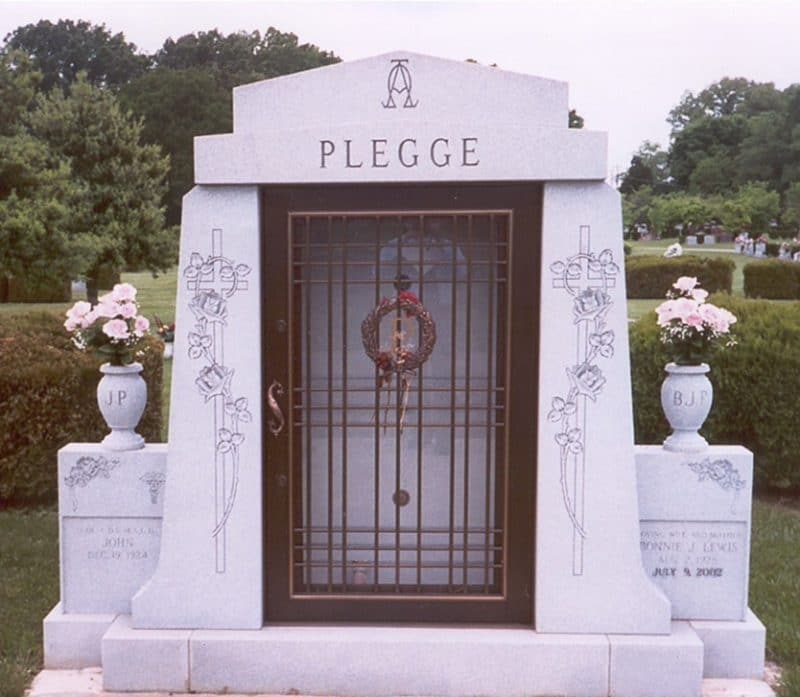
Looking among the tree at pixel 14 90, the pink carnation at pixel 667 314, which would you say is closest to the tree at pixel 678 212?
the tree at pixel 14 90

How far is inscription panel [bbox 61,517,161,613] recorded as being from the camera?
5723 millimetres

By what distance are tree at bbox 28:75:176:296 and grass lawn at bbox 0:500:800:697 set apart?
621 inches

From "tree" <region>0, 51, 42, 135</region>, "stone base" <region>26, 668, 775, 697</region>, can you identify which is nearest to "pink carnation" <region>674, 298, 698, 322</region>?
"stone base" <region>26, 668, 775, 697</region>

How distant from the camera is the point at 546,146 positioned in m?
5.12

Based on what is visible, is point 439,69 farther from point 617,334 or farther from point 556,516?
point 556,516

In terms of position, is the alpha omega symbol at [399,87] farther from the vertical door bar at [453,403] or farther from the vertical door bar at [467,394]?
the vertical door bar at [467,394]

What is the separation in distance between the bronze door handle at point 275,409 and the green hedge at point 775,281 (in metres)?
32.2

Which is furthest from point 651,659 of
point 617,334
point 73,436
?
point 73,436

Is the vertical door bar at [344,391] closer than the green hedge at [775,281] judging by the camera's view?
Yes

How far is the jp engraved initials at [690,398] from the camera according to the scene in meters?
5.65

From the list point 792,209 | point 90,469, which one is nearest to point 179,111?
point 792,209

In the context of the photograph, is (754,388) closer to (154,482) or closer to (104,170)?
(154,482)

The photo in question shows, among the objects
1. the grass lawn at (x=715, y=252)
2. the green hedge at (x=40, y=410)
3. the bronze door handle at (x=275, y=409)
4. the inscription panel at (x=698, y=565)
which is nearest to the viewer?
the bronze door handle at (x=275, y=409)

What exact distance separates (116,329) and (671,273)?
1279 inches
